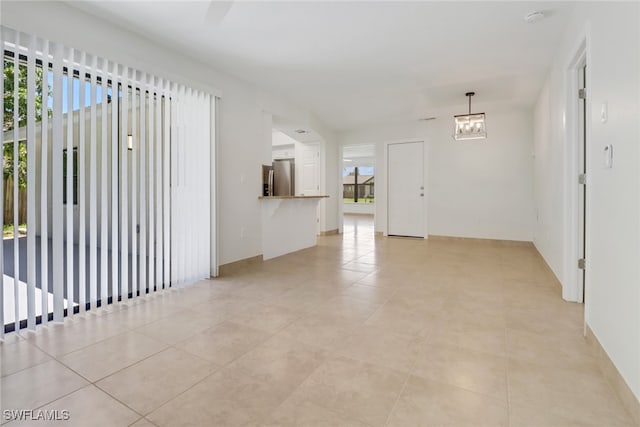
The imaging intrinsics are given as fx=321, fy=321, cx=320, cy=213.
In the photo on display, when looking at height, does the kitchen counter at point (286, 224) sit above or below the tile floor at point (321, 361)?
above

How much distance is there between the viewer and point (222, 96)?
3770mm

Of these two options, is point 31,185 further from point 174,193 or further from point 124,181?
point 174,193

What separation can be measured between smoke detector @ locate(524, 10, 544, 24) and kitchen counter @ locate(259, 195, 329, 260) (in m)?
3.27

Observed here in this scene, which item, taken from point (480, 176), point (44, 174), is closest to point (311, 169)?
point (480, 176)

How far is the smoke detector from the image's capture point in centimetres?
265

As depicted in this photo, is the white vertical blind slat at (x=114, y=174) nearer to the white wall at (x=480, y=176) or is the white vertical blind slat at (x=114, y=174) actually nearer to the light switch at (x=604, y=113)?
the light switch at (x=604, y=113)

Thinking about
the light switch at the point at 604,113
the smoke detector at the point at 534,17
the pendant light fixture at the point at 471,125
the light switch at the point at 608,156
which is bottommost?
the light switch at the point at 608,156

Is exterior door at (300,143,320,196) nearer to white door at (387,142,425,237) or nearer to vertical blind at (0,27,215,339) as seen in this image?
white door at (387,142,425,237)

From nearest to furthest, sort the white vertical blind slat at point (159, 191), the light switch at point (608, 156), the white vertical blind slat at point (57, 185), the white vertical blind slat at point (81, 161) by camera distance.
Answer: the light switch at point (608, 156) < the white vertical blind slat at point (57, 185) < the white vertical blind slat at point (81, 161) < the white vertical blind slat at point (159, 191)

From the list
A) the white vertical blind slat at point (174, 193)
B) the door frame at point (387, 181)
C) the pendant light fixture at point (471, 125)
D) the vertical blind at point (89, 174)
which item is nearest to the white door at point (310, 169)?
the door frame at point (387, 181)

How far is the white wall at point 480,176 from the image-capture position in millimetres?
5734

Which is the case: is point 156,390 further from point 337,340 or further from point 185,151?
point 185,151

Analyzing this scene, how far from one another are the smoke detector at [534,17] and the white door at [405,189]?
12.7ft

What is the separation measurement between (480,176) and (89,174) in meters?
6.04
